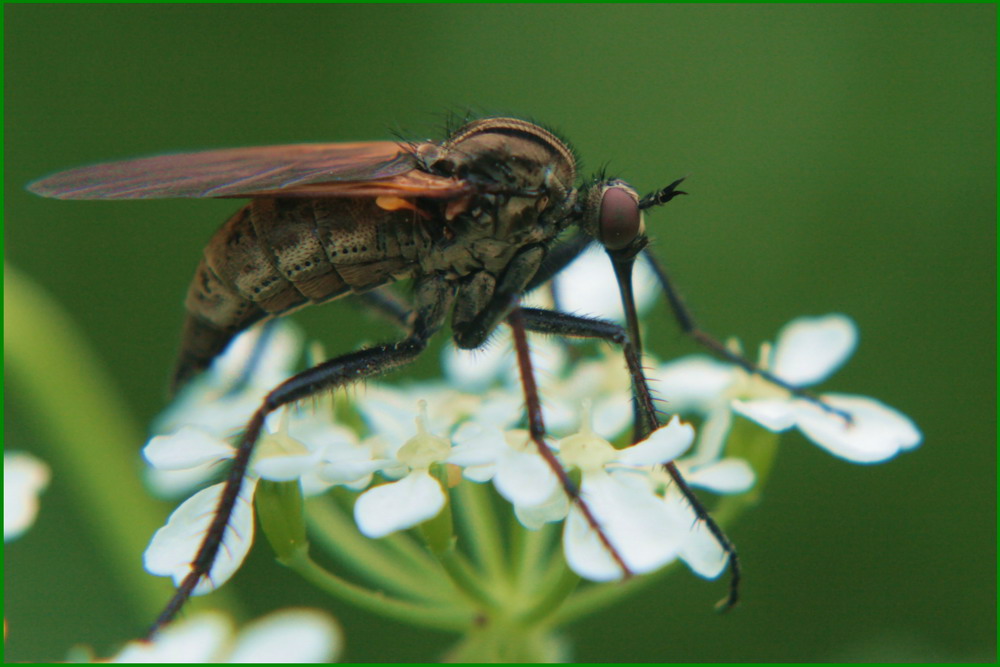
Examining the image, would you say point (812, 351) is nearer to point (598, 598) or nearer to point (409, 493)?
point (598, 598)

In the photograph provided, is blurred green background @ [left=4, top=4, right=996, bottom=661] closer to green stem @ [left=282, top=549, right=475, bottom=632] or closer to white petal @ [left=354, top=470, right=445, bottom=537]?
green stem @ [left=282, top=549, right=475, bottom=632]

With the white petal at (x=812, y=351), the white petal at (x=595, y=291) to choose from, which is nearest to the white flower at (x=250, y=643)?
the white petal at (x=812, y=351)

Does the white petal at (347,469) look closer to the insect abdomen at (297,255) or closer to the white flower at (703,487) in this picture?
the white flower at (703,487)

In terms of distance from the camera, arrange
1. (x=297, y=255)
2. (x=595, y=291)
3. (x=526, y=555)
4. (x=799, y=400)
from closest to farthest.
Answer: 1. (x=526, y=555)
2. (x=297, y=255)
3. (x=799, y=400)
4. (x=595, y=291)

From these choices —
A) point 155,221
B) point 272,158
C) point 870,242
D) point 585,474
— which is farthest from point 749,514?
point 155,221

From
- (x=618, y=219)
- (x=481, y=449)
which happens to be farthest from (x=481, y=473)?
(x=618, y=219)

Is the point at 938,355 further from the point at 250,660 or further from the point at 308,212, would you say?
the point at 250,660
